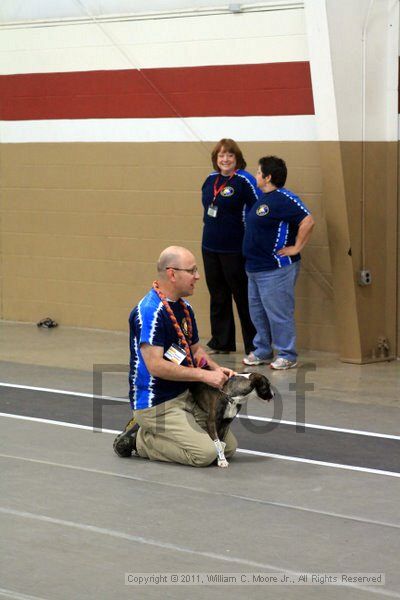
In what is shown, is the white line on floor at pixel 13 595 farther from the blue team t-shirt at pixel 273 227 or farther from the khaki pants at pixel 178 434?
the blue team t-shirt at pixel 273 227

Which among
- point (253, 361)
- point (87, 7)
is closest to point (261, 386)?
point (253, 361)

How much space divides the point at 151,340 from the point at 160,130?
548 cm

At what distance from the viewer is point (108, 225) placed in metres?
12.5

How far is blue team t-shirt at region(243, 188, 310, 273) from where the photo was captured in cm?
1029

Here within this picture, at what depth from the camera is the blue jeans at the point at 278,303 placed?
10.4 meters

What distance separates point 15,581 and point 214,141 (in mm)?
7286

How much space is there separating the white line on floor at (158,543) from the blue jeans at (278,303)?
15.4 ft

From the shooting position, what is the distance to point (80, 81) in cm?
1250

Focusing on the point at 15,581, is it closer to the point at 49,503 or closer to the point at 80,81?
the point at 49,503

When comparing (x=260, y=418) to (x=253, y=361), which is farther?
(x=253, y=361)

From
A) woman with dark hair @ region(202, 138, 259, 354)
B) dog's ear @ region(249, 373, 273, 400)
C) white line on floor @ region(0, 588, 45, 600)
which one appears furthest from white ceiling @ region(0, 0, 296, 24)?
white line on floor @ region(0, 588, 45, 600)

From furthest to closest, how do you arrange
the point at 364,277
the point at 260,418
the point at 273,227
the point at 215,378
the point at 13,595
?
the point at 364,277, the point at 273,227, the point at 260,418, the point at 215,378, the point at 13,595

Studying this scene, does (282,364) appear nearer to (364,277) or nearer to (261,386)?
(364,277)

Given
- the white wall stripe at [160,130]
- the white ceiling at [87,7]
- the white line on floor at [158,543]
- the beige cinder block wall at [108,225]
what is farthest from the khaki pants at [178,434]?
the white ceiling at [87,7]
